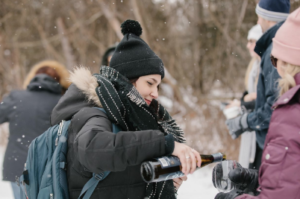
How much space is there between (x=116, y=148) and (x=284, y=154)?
2.48 ft

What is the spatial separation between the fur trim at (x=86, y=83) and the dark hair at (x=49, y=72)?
200 cm

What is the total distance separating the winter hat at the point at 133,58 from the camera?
6.18 ft

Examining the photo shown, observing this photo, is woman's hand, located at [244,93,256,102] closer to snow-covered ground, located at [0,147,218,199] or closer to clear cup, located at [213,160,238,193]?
snow-covered ground, located at [0,147,218,199]

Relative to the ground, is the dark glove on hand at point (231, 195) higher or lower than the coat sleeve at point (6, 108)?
lower

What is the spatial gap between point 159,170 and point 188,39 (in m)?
6.96

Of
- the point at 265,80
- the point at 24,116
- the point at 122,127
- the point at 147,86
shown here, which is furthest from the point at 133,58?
the point at 24,116

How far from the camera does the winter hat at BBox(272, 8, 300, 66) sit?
1.60 metres

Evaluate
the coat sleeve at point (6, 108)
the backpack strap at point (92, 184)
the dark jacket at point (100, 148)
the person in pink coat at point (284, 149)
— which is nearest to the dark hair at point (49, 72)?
the coat sleeve at point (6, 108)

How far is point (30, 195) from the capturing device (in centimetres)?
183

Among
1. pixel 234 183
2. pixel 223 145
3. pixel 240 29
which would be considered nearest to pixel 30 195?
pixel 234 183

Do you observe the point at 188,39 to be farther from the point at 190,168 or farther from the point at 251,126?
the point at 190,168

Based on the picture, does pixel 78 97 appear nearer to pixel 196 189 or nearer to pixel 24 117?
pixel 24 117

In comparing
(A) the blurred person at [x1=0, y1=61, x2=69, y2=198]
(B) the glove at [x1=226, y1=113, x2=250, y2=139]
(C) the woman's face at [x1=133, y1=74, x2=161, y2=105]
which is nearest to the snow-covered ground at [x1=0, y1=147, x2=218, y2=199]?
(B) the glove at [x1=226, y1=113, x2=250, y2=139]

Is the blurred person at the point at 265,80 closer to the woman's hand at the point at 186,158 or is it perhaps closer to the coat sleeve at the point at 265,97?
the coat sleeve at the point at 265,97
